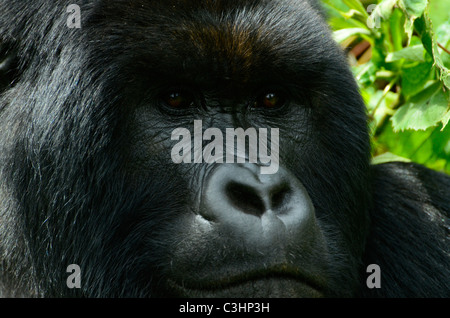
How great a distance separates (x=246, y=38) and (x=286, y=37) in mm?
205

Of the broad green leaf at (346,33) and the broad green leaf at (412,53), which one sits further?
the broad green leaf at (346,33)

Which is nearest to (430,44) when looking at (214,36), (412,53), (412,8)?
(412,8)

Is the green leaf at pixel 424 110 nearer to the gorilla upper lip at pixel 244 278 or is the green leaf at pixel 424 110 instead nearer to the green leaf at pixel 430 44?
the green leaf at pixel 430 44

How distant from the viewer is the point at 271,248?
3102mm

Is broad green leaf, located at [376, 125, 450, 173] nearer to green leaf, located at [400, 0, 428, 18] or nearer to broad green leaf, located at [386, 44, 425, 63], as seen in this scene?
broad green leaf, located at [386, 44, 425, 63]

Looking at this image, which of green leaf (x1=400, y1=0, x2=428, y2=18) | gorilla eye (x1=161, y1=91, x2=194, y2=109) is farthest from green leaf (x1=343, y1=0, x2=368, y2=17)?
gorilla eye (x1=161, y1=91, x2=194, y2=109)

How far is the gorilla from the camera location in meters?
3.20

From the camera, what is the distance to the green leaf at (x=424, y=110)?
164 inches

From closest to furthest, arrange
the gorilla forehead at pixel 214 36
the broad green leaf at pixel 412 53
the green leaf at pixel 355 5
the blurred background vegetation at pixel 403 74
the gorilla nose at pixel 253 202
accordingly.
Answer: the gorilla nose at pixel 253 202 < the gorilla forehead at pixel 214 36 < the blurred background vegetation at pixel 403 74 < the broad green leaf at pixel 412 53 < the green leaf at pixel 355 5

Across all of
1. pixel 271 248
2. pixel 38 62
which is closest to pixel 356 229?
pixel 271 248

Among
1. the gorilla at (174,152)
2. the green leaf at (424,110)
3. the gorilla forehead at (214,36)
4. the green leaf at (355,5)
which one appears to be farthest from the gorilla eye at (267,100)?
the green leaf at (355,5)

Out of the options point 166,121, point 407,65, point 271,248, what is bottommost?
point 271,248

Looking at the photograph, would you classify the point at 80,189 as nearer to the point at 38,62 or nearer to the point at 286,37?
the point at 38,62

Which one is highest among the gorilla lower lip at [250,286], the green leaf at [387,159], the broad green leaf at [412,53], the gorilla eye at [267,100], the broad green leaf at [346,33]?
the broad green leaf at [346,33]
